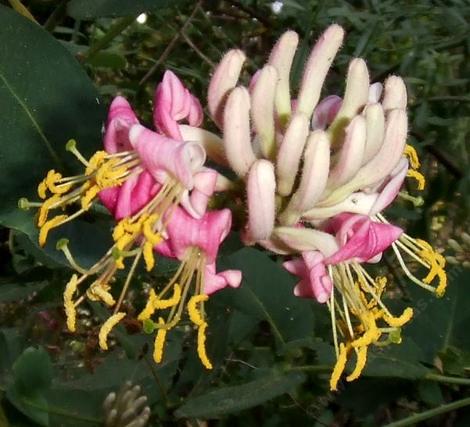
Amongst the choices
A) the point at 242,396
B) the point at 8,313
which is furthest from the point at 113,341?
the point at 242,396

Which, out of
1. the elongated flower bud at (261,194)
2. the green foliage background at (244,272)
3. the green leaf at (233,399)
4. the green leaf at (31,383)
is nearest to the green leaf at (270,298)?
the green foliage background at (244,272)

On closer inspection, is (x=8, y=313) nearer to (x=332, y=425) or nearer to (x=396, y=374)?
(x=332, y=425)

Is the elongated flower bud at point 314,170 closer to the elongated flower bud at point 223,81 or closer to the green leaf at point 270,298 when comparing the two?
the elongated flower bud at point 223,81

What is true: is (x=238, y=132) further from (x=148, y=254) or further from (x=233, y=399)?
(x=233, y=399)

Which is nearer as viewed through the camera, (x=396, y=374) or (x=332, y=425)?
(x=396, y=374)

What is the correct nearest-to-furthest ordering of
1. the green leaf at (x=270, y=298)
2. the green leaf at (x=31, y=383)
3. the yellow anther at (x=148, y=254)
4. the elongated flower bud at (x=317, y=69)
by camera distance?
the yellow anther at (x=148, y=254) < the elongated flower bud at (x=317, y=69) < the green leaf at (x=31, y=383) < the green leaf at (x=270, y=298)

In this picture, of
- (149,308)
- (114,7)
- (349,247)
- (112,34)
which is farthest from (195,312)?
(112,34)
